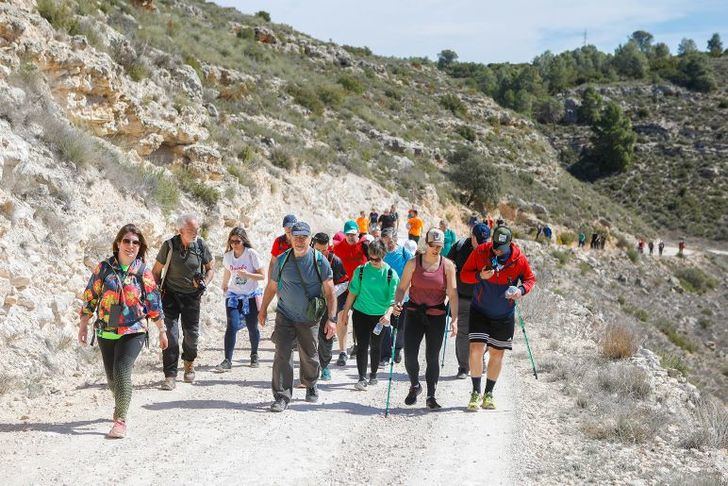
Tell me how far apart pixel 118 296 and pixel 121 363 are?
1.89ft

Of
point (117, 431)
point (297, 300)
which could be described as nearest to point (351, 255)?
A: point (297, 300)

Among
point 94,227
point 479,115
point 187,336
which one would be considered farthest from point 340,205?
point 479,115

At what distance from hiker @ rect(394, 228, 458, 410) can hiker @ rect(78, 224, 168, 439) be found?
2711 millimetres

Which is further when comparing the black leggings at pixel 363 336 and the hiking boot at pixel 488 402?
the black leggings at pixel 363 336

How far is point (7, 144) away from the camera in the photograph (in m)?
7.87

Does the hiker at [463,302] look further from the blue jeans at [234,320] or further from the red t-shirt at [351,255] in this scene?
the blue jeans at [234,320]

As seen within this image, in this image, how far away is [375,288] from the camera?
7.36 metres

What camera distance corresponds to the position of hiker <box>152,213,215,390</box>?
7051 mm

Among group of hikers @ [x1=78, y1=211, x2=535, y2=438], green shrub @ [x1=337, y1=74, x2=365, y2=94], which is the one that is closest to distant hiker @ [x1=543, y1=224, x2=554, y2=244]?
green shrub @ [x1=337, y1=74, x2=365, y2=94]

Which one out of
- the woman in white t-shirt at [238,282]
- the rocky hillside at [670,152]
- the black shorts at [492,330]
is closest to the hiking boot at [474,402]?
the black shorts at [492,330]

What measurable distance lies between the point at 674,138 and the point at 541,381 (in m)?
64.1

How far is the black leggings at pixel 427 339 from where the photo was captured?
267 inches

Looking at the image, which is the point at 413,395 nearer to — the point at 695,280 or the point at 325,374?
the point at 325,374

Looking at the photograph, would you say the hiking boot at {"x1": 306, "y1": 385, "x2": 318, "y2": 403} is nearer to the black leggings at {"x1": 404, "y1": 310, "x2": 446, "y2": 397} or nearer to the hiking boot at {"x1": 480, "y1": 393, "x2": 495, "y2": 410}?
the black leggings at {"x1": 404, "y1": 310, "x2": 446, "y2": 397}
